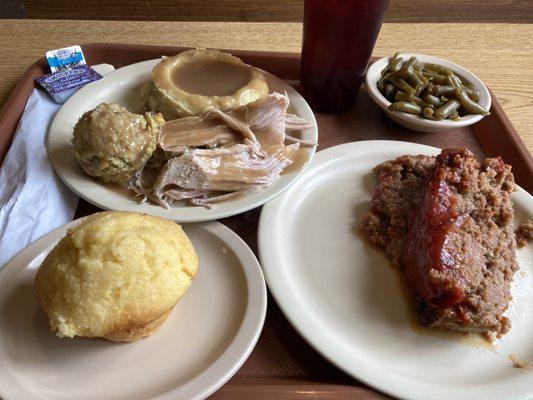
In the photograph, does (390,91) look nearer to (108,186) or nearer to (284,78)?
(284,78)

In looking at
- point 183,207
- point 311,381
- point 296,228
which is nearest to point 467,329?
point 311,381

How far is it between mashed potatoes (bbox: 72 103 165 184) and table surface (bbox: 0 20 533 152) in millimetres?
946

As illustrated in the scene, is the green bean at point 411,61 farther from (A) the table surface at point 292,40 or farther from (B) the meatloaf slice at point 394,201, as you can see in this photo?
(B) the meatloaf slice at point 394,201

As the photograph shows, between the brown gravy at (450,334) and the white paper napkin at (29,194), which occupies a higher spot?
the white paper napkin at (29,194)

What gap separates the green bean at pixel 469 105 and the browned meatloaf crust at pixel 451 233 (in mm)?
354

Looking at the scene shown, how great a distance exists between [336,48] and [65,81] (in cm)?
118

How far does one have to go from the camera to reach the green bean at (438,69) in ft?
6.85

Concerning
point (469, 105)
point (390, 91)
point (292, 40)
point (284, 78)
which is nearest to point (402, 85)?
point (390, 91)

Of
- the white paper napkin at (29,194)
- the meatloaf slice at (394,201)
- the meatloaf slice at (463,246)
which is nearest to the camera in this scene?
the meatloaf slice at (463,246)

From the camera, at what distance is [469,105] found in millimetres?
1953

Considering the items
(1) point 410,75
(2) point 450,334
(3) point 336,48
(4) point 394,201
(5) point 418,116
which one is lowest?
(2) point 450,334

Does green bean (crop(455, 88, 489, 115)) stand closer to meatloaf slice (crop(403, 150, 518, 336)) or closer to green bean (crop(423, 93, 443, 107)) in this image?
green bean (crop(423, 93, 443, 107))

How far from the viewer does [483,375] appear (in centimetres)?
126

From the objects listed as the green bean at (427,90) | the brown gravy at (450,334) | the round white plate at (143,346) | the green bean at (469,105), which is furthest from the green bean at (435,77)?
the round white plate at (143,346)
